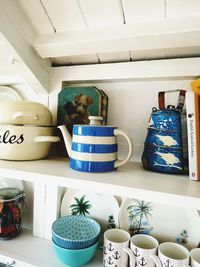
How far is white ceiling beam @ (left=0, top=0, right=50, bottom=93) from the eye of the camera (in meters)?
0.49

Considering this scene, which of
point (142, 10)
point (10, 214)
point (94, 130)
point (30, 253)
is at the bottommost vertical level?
point (30, 253)

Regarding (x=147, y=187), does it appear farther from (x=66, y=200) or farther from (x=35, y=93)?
(x=35, y=93)

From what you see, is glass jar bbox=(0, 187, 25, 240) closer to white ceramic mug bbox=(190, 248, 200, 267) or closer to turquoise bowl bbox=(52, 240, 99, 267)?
turquoise bowl bbox=(52, 240, 99, 267)

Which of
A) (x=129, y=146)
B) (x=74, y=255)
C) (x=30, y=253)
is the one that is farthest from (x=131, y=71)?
(x=30, y=253)

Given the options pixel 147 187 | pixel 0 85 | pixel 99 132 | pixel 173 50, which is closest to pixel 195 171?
pixel 147 187

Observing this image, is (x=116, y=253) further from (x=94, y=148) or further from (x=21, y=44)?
(x=21, y=44)

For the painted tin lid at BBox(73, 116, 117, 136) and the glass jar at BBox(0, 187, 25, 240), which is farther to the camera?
the glass jar at BBox(0, 187, 25, 240)

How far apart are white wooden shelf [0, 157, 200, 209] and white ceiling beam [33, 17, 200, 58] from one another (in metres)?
0.33

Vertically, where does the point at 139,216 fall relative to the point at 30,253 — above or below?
above

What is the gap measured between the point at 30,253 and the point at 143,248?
14.3 inches

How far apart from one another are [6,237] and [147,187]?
0.57 m

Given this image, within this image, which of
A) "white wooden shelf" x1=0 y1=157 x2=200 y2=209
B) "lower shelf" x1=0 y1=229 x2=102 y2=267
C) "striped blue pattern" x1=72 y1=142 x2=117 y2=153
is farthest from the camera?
"lower shelf" x1=0 y1=229 x2=102 y2=267

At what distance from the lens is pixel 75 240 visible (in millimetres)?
571

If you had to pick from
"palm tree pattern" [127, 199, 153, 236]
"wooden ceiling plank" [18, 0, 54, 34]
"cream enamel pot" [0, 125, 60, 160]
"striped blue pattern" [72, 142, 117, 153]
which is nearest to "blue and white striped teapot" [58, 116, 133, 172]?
"striped blue pattern" [72, 142, 117, 153]
